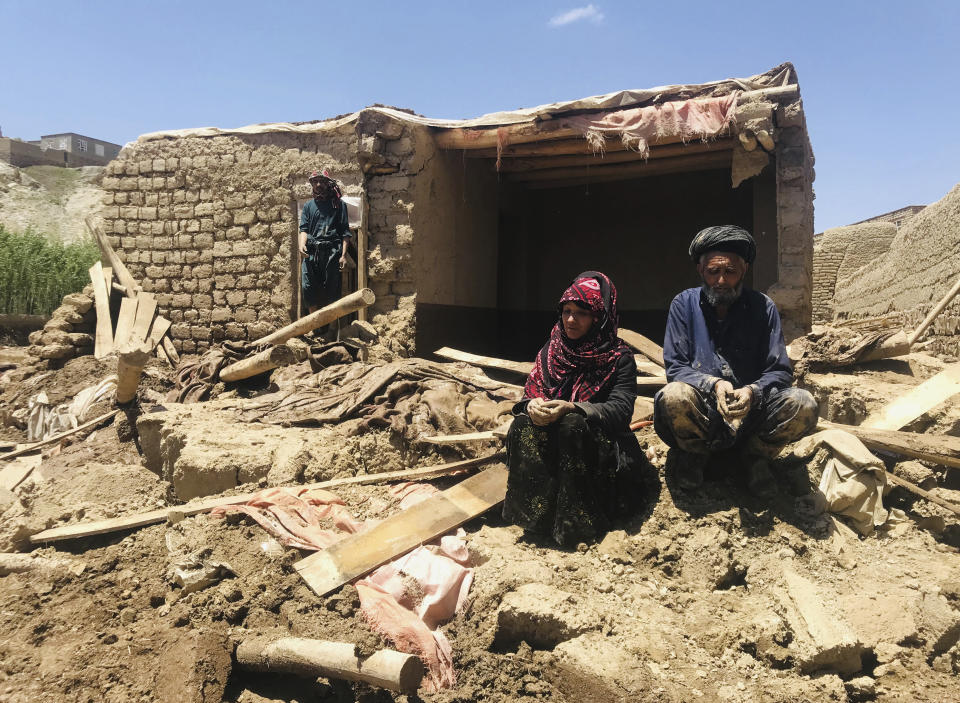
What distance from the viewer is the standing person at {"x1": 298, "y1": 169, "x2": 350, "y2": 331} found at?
22.1 ft

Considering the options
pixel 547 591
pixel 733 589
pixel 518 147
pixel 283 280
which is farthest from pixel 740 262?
pixel 283 280

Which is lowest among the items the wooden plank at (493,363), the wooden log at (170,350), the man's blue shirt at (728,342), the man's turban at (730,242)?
the wooden log at (170,350)

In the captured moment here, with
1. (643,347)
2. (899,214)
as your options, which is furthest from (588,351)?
(899,214)

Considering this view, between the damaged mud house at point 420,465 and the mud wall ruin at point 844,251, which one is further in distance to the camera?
the mud wall ruin at point 844,251

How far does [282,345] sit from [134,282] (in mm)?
2984

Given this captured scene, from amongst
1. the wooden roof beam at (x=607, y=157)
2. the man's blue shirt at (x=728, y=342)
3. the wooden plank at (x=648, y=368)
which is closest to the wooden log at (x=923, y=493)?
the man's blue shirt at (x=728, y=342)

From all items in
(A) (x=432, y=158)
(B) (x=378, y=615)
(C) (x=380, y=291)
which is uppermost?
(A) (x=432, y=158)

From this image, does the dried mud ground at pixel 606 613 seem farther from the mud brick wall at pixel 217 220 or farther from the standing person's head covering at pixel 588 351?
the mud brick wall at pixel 217 220

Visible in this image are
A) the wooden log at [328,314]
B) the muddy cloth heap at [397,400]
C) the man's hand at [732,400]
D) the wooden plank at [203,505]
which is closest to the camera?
the man's hand at [732,400]

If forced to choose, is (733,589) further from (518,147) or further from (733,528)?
(518,147)

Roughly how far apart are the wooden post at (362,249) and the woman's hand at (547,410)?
13.7ft

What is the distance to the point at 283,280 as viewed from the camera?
737 centimetres

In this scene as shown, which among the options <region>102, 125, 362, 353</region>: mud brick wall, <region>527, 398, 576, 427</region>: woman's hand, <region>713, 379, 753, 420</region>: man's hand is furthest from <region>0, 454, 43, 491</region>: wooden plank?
<region>713, 379, 753, 420</region>: man's hand

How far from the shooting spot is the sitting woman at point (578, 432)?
3.09 meters
